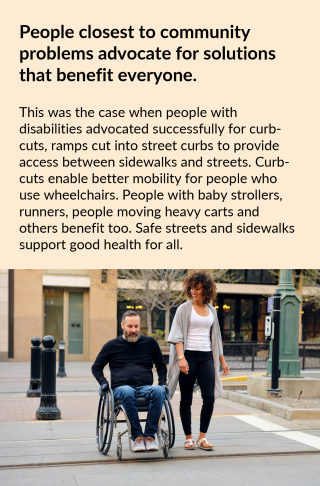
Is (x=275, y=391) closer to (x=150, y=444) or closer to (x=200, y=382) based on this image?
(x=200, y=382)

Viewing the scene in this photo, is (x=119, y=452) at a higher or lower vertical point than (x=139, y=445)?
lower

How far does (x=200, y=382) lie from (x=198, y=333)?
0.51m

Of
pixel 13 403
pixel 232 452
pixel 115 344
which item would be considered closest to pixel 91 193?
pixel 115 344

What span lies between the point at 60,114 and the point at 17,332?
17122 millimetres

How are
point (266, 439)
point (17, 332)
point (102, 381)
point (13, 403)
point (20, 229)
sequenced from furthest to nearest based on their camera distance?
point (17, 332)
point (13, 403)
point (20, 229)
point (266, 439)
point (102, 381)

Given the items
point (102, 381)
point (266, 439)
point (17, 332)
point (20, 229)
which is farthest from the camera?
point (17, 332)

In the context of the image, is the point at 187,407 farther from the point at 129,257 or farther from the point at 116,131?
the point at 116,131

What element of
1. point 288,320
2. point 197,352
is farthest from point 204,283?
point 288,320

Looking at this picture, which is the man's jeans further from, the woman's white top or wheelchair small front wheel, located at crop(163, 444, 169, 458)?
the woman's white top

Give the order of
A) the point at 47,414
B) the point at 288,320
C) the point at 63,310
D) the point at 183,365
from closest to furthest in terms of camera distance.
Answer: the point at 183,365 < the point at 47,414 < the point at 288,320 < the point at 63,310

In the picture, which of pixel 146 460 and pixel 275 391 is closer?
pixel 146 460

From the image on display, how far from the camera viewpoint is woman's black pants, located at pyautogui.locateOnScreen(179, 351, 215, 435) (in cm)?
608

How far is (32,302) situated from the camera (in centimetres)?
2298

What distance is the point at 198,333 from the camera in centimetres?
618
